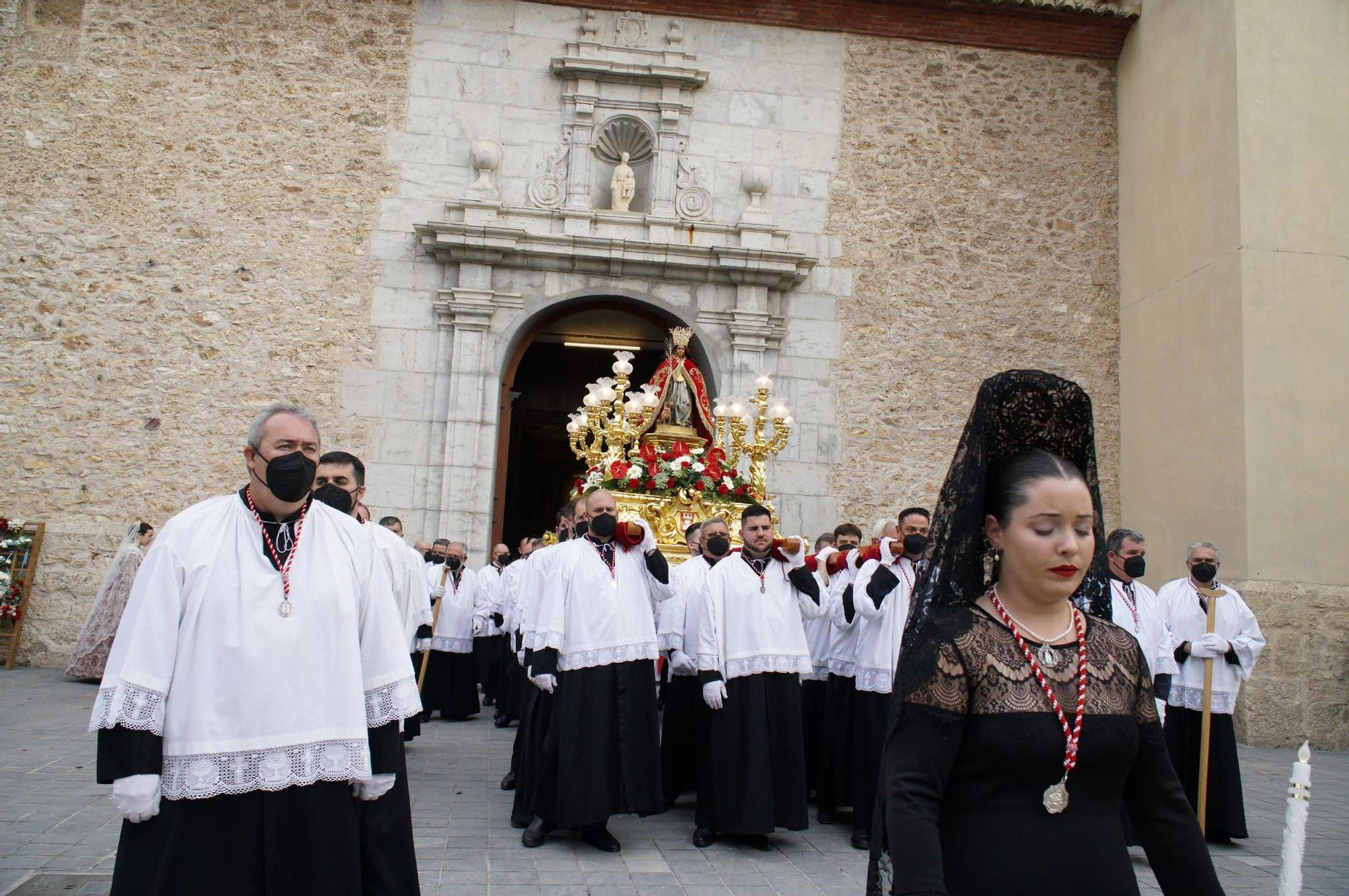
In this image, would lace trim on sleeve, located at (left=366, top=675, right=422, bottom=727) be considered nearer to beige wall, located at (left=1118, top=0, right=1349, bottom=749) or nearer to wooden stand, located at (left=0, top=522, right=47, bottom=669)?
beige wall, located at (left=1118, top=0, right=1349, bottom=749)

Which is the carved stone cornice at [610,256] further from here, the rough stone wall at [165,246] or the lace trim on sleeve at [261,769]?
the lace trim on sleeve at [261,769]

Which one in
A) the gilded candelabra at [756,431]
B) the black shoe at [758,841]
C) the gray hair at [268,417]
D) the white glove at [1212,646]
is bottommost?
the black shoe at [758,841]

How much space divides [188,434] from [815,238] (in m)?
7.87

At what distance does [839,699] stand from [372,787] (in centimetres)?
437

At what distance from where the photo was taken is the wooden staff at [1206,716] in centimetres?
626

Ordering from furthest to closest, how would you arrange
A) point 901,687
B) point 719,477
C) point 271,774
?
point 719,477 < point 271,774 < point 901,687

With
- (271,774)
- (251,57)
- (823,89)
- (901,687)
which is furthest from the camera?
(823,89)

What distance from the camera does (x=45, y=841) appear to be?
5.13 meters

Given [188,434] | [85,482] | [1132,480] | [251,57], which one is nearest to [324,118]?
[251,57]

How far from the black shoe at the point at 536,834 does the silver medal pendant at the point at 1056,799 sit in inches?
166

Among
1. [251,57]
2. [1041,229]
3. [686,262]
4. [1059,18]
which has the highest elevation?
[1059,18]

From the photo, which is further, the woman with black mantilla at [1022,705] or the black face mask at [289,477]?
the black face mask at [289,477]

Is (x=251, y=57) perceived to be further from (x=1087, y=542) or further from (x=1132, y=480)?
(x=1087, y=542)

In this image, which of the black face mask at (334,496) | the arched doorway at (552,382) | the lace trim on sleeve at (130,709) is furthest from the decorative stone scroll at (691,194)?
the lace trim on sleeve at (130,709)
